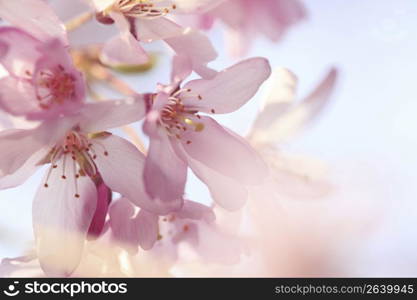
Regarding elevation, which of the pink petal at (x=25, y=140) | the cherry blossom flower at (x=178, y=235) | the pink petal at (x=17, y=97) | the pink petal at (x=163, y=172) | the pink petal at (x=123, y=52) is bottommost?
the cherry blossom flower at (x=178, y=235)

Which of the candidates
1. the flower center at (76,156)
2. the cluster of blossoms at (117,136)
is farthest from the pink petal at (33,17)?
the flower center at (76,156)

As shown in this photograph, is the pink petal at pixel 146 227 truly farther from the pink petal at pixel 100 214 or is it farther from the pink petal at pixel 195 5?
the pink petal at pixel 195 5

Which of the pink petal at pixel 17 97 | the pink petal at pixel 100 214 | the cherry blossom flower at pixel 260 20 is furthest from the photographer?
the cherry blossom flower at pixel 260 20

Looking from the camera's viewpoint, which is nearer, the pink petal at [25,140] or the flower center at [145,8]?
the pink petal at [25,140]

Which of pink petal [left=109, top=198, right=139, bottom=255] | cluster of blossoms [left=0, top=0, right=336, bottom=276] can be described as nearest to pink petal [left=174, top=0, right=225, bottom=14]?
cluster of blossoms [left=0, top=0, right=336, bottom=276]

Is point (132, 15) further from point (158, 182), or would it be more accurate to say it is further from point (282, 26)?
point (282, 26)

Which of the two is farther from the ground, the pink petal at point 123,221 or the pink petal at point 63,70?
the pink petal at point 63,70

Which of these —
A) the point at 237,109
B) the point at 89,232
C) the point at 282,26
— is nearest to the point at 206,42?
the point at 237,109
